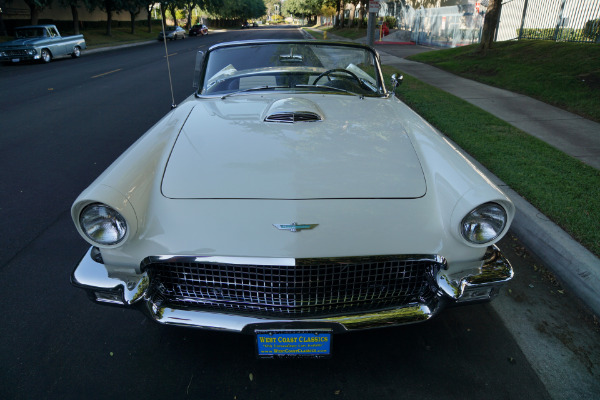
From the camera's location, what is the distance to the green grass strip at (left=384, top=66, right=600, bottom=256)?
333 centimetres

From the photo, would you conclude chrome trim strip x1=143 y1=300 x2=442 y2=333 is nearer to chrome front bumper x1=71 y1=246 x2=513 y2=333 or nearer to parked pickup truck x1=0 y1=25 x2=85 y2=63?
chrome front bumper x1=71 y1=246 x2=513 y2=333

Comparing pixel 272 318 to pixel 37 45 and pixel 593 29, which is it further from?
pixel 37 45

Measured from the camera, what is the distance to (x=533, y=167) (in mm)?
4410

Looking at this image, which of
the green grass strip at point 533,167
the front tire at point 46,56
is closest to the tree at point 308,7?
the front tire at point 46,56

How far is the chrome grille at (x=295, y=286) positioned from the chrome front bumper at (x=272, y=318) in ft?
0.17

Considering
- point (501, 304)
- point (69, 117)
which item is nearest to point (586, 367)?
point (501, 304)

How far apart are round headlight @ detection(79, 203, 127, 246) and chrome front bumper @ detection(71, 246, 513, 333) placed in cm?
21

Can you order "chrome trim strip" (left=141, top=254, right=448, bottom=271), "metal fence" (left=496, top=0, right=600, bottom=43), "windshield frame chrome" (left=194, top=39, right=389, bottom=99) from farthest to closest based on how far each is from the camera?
"metal fence" (left=496, top=0, right=600, bottom=43), "windshield frame chrome" (left=194, top=39, right=389, bottom=99), "chrome trim strip" (left=141, top=254, right=448, bottom=271)

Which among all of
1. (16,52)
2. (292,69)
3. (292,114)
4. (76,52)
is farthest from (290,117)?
(76,52)

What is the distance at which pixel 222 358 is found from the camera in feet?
7.20

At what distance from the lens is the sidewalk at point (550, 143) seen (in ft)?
9.08

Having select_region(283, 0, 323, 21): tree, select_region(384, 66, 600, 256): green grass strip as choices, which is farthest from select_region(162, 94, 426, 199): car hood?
select_region(283, 0, 323, 21): tree

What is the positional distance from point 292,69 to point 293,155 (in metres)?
1.53

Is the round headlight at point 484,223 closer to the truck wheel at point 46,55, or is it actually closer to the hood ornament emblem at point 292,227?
the hood ornament emblem at point 292,227
